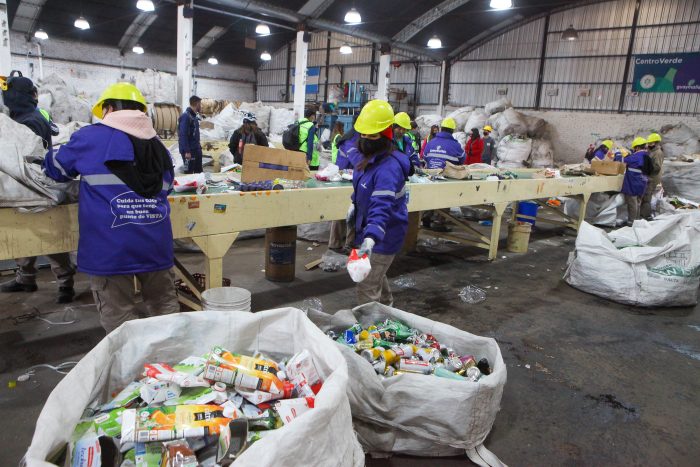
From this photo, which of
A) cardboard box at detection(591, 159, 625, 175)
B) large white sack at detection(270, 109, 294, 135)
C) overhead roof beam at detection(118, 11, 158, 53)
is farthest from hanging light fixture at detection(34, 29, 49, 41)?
cardboard box at detection(591, 159, 625, 175)

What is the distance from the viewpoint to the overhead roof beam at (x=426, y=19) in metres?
12.6

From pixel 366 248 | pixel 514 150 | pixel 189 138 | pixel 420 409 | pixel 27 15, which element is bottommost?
pixel 420 409

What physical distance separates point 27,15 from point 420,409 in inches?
722

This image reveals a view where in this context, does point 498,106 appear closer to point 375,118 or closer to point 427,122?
point 427,122

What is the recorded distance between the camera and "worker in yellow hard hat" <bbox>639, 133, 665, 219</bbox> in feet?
26.0

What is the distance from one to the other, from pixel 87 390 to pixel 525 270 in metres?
4.89

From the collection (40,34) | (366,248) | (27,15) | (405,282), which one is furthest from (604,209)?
(27,15)

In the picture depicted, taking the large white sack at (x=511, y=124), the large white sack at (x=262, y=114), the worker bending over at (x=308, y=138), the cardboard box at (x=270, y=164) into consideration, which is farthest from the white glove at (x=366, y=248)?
the large white sack at (x=511, y=124)

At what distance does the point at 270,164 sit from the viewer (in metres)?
Answer: 3.69

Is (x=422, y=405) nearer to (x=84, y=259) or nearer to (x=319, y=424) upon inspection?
(x=319, y=424)

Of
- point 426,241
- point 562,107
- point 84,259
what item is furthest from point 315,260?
point 562,107

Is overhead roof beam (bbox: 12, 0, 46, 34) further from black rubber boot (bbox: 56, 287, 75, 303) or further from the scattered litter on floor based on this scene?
the scattered litter on floor

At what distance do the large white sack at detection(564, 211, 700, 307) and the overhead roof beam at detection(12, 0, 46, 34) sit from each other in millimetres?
16725

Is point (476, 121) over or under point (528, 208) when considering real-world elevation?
over
